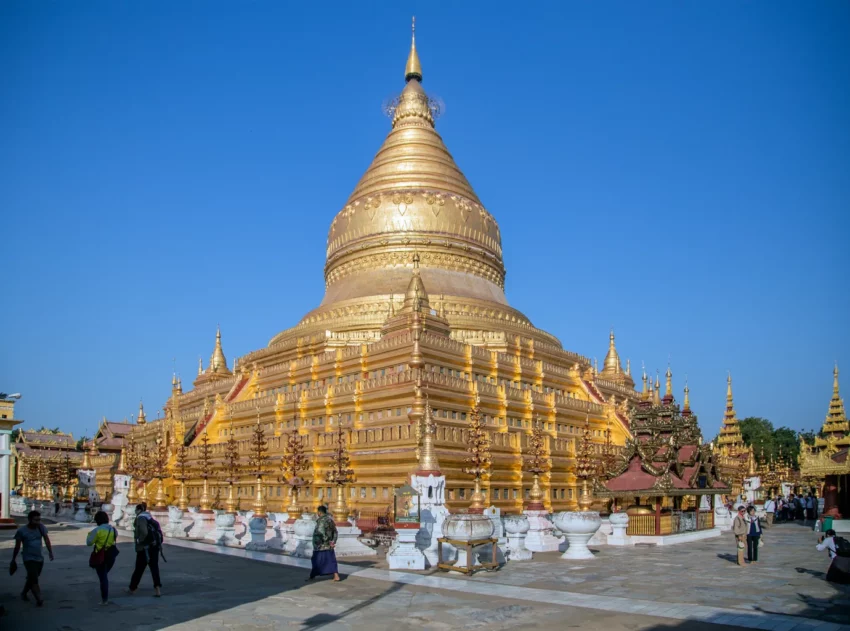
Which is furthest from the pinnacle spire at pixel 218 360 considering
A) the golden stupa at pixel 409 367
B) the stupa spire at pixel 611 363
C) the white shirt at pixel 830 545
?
the white shirt at pixel 830 545

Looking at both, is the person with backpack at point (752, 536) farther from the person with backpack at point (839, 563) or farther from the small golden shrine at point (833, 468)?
the small golden shrine at point (833, 468)

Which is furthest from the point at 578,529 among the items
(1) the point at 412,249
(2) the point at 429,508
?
(1) the point at 412,249

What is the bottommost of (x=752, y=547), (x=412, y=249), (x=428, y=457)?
(x=752, y=547)

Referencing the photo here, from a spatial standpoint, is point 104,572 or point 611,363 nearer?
point 104,572

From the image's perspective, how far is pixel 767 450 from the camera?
8856cm

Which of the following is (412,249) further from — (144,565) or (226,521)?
(144,565)

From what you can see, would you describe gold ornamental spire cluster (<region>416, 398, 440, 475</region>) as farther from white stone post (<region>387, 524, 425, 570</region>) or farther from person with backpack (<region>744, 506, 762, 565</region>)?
person with backpack (<region>744, 506, 762, 565</region>)

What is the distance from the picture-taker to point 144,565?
1362 cm

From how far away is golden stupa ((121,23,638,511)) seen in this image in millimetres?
29000

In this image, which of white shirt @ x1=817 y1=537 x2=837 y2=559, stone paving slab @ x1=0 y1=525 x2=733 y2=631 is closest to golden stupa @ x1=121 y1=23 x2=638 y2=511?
stone paving slab @ x1=0 y1=525 x2=733 y2=631

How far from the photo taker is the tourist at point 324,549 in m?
15.0

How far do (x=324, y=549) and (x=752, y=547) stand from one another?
32.8 feet

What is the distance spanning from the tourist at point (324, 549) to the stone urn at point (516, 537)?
546 centimetres

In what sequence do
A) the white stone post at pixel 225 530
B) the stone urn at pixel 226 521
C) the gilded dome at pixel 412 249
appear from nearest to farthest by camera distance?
the white stone post at pixel 225 530
the stone urn at pixel 226 521
the gilded dome at pixel 412 249
